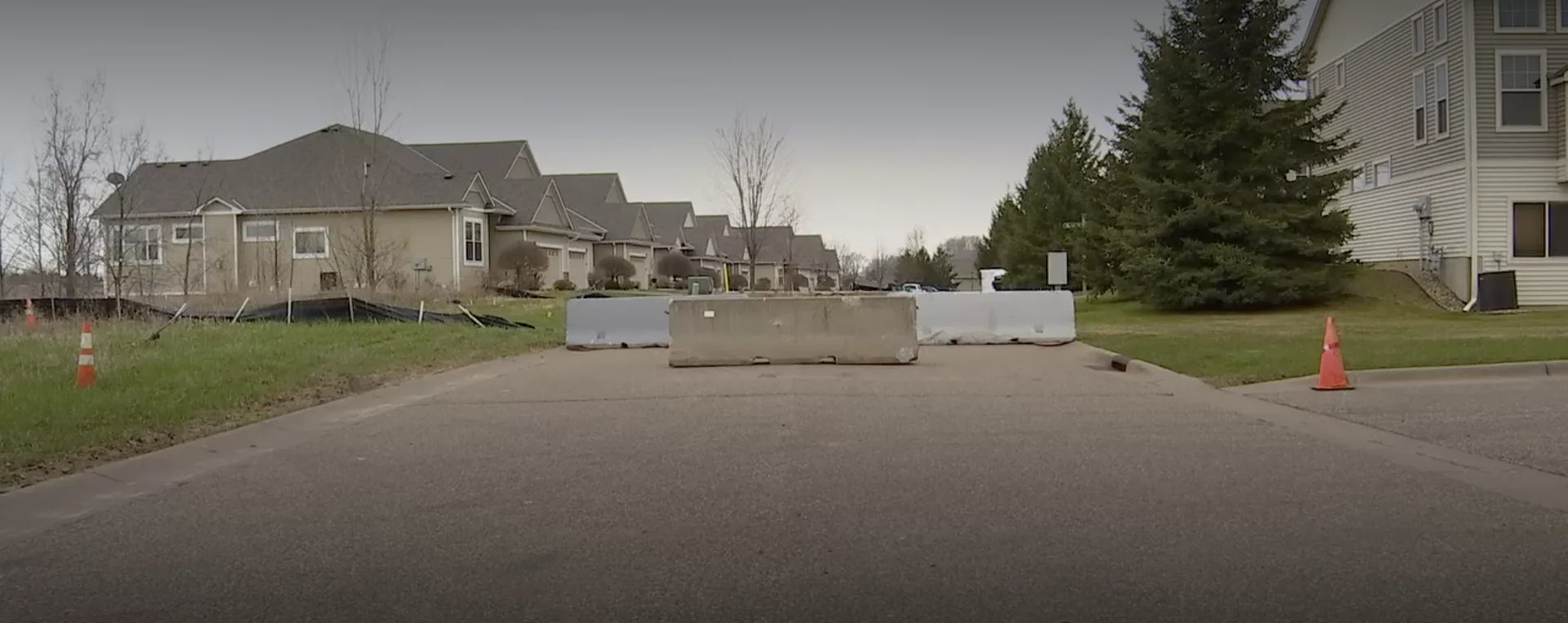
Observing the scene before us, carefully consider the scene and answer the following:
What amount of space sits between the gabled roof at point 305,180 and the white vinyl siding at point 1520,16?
3121cm

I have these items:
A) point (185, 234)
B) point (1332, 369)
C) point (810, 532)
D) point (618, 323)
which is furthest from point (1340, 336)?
point (185, 234)

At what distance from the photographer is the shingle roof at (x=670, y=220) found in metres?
68.6

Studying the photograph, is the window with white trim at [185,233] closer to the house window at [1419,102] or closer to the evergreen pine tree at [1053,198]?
the evergreen pine tree at [1053,198]

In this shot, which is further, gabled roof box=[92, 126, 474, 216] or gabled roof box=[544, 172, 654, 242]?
gabled roof box=[544, 172, 654, 242]

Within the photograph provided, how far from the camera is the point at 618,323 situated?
20.8 m

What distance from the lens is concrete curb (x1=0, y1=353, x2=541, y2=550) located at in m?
7.04

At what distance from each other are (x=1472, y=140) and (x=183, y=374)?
25.6 metres

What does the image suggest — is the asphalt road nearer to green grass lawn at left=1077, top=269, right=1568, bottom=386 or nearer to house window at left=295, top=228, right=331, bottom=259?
green grass lawn at left=1077, top=269, right=1568, bottom=386

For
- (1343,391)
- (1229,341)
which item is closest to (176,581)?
(1343,391)

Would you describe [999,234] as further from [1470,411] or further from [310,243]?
[1470,411]

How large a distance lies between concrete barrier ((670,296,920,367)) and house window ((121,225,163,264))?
91.5 feet

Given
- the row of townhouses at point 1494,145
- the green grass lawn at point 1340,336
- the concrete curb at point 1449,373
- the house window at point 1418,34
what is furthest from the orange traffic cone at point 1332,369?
the house window at point 1418,34

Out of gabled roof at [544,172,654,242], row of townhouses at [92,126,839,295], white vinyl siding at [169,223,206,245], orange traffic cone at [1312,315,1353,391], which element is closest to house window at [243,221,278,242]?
row of townhouses at [92,126,839,295]

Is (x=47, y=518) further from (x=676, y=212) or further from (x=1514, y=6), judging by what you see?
(x=676, y=212)
